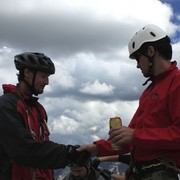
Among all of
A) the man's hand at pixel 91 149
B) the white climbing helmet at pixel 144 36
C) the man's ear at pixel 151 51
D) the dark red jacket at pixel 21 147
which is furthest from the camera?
the man's hand at pixel 91 149

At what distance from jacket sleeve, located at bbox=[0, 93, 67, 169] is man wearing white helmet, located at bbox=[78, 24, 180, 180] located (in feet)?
5.99

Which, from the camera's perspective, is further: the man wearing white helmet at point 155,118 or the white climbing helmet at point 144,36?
the white climbing helmet at point 144,36

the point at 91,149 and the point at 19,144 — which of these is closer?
the point at 19,144

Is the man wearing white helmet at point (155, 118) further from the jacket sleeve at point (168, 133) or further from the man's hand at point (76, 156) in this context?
the man's hand at point (76, 156)

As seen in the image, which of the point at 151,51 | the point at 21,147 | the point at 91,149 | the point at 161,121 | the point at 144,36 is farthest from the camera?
the point at 91,149

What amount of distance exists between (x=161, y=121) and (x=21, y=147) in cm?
304

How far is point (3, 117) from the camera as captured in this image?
8.27m

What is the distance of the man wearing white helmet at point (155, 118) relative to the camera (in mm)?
6637

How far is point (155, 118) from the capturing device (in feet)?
22.8

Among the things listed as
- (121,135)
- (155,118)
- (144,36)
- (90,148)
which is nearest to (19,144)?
(90,148)

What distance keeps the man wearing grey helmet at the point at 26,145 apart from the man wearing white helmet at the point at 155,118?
1.69 metres

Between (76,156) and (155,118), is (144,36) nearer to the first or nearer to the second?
(155,118)

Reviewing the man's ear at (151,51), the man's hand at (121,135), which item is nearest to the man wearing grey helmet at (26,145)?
the man's hand at (121,135)

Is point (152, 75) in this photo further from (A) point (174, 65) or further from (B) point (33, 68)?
(B) point (33, 68)
